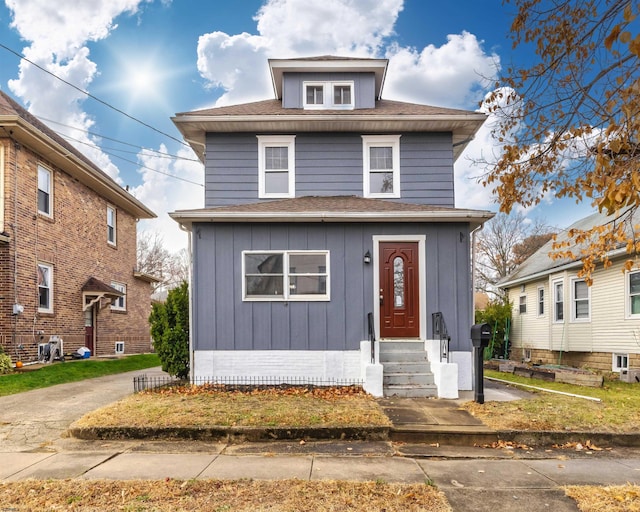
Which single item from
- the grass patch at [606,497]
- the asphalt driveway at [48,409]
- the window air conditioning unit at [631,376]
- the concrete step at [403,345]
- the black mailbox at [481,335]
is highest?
the black mailbox at [481,335]

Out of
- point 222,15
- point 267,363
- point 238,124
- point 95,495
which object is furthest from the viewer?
point 222,15

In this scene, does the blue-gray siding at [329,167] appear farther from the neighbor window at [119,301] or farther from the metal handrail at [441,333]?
the neighbor window at [119,301]

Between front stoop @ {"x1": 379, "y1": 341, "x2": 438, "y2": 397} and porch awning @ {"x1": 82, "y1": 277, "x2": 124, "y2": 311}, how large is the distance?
421 inches

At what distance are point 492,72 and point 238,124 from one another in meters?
6.27

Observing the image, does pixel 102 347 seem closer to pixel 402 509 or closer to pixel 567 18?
pixel 402 509

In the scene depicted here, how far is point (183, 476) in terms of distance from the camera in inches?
177

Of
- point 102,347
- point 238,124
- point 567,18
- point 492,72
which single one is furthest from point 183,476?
point 102,347

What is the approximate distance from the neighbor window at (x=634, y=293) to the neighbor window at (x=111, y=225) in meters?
17.4

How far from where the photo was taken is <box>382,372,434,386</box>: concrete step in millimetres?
8484

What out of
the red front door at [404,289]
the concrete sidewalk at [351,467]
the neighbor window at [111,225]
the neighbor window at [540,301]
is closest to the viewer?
the concrete sidewalk at [351,467]

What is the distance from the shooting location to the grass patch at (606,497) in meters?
A: 3.76

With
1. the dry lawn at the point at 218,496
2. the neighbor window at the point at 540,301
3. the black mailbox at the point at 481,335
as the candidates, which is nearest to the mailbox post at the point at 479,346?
the black mailbox at the point at 481,335

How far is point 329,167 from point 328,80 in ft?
8.61

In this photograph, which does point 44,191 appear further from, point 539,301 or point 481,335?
point 539,301
